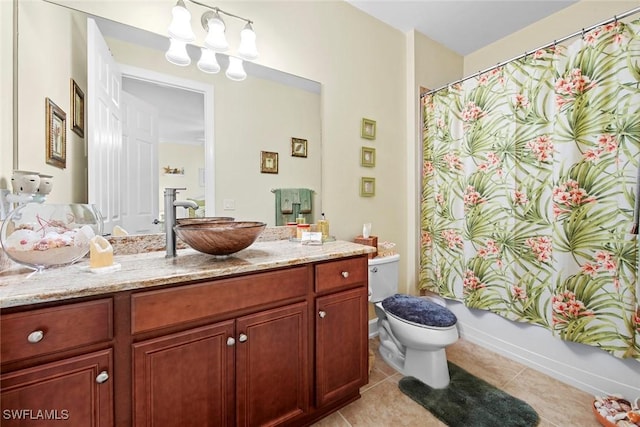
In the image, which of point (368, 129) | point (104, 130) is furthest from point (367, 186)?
point (104, 130)

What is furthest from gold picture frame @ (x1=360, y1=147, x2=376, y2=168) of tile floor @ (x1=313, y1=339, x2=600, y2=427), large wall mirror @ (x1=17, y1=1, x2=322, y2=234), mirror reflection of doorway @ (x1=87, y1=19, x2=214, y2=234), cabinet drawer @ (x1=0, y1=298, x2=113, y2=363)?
Result: cabinet drawer @ (x1=0, y1=298, x2=113, y2=363)

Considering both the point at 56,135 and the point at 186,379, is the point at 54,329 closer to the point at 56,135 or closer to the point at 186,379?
the point at 186,379

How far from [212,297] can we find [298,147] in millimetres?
1182

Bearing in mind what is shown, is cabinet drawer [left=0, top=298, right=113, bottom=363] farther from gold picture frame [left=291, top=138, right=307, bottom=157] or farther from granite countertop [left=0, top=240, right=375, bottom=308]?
gold picture frame [left=291, top=138, right=307, bottom=157]

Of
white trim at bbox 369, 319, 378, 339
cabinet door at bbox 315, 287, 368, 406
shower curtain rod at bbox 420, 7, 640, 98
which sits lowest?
white trim at bbox 369, 319, 378, 339

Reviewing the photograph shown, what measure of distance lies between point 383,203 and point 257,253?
1.37 m

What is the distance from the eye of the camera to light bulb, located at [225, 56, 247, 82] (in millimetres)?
1578

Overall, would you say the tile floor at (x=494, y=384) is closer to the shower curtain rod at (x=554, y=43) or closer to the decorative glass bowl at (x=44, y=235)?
the decorative glass bowl at (x=44, y=235)

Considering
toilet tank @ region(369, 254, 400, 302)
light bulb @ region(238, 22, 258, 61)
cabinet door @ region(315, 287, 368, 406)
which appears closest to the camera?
cabinet door @ region(315, 287, 368, 406)

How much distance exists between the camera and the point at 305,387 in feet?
4.10

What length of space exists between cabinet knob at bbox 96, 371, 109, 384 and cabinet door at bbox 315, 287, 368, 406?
0.79 m

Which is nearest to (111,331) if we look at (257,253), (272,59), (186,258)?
(186,258)

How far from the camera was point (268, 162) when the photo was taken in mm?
1724

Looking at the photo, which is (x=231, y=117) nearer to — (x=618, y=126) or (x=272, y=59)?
(x=272, y=59)
